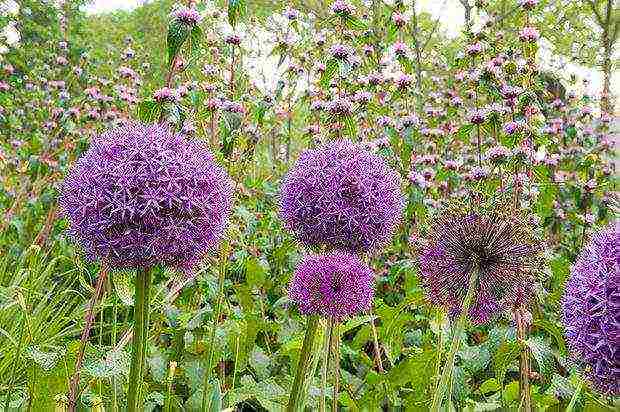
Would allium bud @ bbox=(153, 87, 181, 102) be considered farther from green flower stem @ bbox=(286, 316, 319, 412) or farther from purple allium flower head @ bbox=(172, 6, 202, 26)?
green flower stem @ bbox=(286, 316, 319, 412)

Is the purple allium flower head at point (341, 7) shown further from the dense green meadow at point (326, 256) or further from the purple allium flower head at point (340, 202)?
the purple allium flower head at point (340, 202)

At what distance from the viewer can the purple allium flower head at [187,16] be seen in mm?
2197

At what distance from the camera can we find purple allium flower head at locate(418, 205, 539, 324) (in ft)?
4.64

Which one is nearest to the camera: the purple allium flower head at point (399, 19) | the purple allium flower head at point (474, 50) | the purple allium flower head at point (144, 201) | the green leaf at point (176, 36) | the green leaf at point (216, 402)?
the purple allium flower head at point (144, 201)

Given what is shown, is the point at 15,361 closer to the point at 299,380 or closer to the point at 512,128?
the point at 299,380

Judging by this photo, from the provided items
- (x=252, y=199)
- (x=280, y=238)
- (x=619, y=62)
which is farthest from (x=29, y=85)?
(x=619, y=62)

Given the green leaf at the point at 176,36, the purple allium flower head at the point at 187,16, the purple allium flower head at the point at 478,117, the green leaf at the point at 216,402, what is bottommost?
the green leaf at the point at 216,402

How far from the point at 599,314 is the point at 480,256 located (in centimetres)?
27

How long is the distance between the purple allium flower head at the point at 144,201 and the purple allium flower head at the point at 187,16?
2.77 ft

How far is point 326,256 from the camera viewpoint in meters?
1.58

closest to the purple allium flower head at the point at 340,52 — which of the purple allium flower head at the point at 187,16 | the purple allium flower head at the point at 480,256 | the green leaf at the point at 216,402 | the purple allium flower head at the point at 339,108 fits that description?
the purple allium flower head at the point at 339,108

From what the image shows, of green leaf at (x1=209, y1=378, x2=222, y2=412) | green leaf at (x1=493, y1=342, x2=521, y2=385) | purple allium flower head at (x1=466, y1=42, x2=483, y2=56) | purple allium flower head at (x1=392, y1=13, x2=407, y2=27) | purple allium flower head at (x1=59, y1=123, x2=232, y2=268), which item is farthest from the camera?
purple allium flower head at (x1=392, y1=13, x2=407, y2=27)

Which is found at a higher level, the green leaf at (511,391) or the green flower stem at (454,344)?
the green flower stem at (454,344)

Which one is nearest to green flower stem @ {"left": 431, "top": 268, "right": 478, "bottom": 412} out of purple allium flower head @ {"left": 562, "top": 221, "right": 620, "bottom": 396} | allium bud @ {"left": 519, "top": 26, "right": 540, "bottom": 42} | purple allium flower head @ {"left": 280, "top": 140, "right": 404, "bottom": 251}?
purple allium flower head @ {"left": 562, "top": 221, "right": 620, "bottom": 396}
